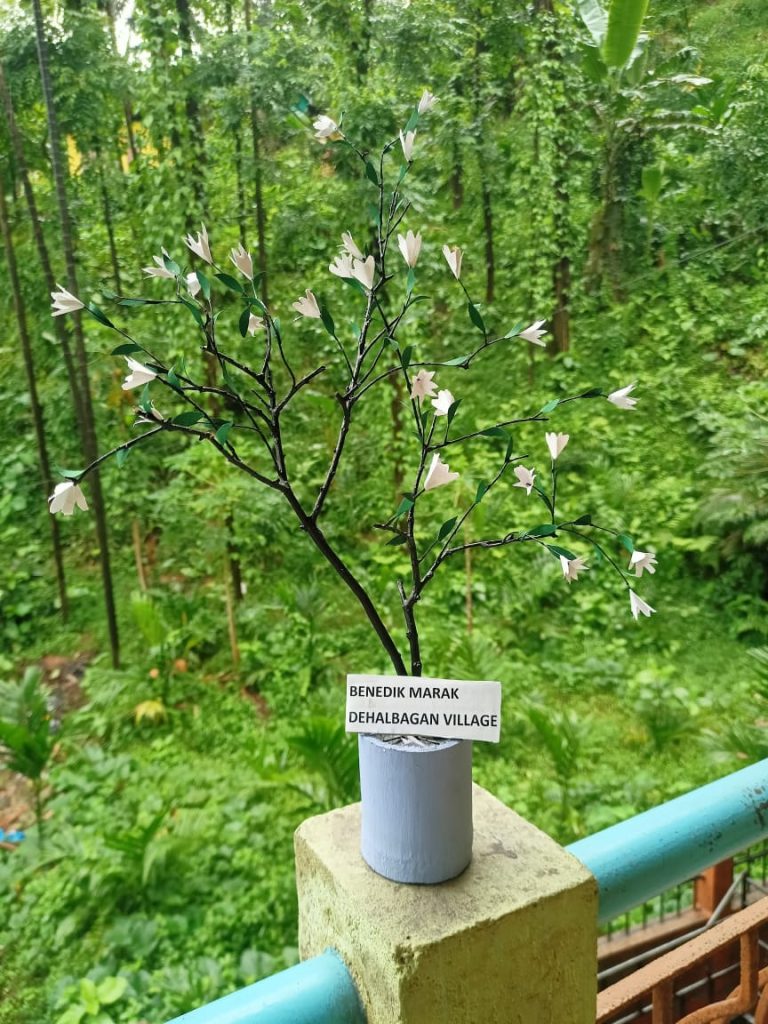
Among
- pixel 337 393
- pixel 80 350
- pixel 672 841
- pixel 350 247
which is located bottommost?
pixel 672 841

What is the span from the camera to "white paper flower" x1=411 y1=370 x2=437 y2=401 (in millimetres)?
534

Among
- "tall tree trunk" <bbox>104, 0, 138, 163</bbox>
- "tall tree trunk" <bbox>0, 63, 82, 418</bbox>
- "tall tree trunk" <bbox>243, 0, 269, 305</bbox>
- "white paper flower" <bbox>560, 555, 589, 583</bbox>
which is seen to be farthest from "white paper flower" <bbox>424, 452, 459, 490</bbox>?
"tall tree trunk" <bbox>104, 0, 138, 163</bbox>

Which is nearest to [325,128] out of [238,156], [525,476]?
[525,476]

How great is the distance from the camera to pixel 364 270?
499mm

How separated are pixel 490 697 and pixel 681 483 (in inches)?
136

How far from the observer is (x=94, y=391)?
317cm

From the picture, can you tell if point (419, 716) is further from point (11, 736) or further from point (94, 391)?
point (94, 391)

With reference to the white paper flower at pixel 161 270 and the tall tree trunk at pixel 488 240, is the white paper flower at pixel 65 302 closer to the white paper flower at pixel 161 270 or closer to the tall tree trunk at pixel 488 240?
the white paper flower at pixel 161 270

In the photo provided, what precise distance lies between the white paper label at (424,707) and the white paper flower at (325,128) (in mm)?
413

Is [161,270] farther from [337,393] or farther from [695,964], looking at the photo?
[695,964]

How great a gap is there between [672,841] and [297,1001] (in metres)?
0.31

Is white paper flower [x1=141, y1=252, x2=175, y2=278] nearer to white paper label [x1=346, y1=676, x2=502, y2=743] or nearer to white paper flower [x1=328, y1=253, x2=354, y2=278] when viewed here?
white paper flower [x1=328, y1=253, x2=354, y2=278]

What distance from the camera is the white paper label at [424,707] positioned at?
18.7 inches

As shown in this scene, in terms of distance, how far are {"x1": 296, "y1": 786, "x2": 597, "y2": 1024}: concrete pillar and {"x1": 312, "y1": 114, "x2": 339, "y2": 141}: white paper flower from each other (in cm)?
54
